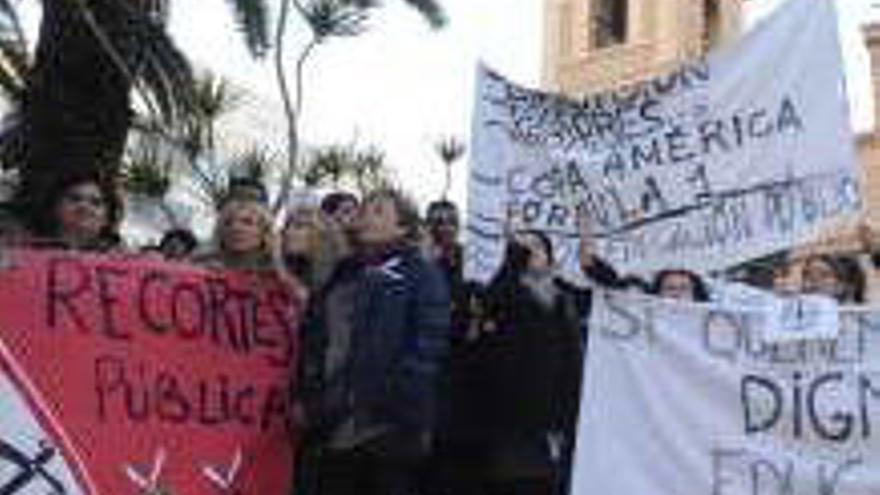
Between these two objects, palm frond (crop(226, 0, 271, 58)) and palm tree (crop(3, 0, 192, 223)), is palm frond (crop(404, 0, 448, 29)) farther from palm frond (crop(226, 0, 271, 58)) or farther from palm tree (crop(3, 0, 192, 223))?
palm tree (crop(3, 0, 192, 223))

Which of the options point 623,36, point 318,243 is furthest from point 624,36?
point 318,243

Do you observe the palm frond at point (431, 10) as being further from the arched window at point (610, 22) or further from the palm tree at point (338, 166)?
the arched window at point (610, 22)

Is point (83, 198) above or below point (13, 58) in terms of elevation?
below

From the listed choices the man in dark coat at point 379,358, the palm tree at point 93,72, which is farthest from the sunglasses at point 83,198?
the palm tree at point 93,72

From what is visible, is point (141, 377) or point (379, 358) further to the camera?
point (141, 377)

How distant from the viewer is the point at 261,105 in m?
19.5

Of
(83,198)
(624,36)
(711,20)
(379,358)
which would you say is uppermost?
(711,20)

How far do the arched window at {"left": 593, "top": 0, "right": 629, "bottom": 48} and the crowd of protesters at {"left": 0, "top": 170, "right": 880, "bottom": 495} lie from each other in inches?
1864

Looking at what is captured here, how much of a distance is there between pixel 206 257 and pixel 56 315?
68 centimetres

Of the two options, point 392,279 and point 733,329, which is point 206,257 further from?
point 733,329

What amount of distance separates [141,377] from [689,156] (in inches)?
101

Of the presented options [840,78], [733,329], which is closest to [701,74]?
[840,78]

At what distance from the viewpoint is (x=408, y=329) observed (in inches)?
326

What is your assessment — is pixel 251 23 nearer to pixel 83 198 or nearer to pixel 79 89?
pixel 79 89
